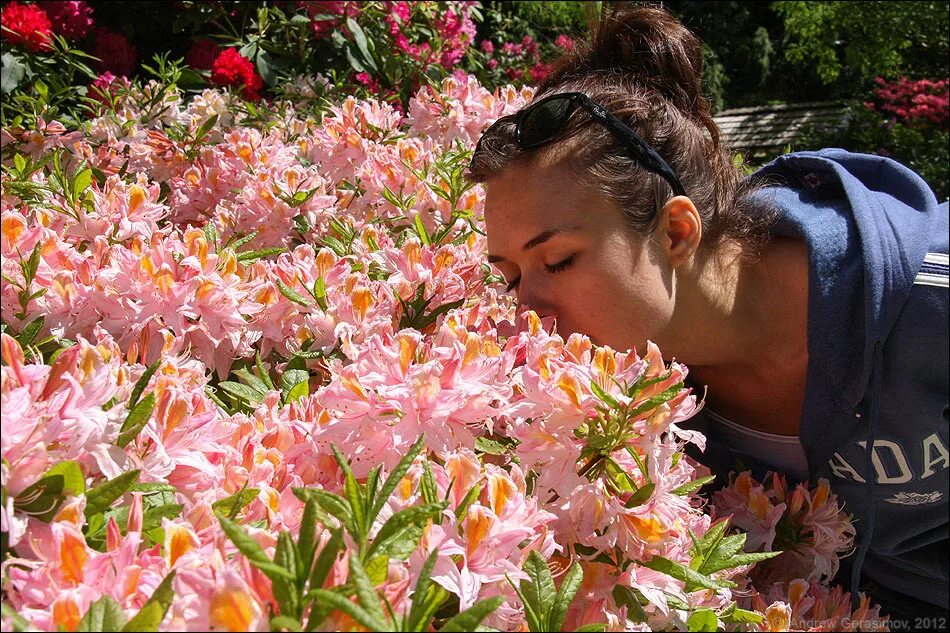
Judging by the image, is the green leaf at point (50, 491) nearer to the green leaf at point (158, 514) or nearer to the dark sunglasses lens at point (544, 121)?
the green leaf at point (158, 514)

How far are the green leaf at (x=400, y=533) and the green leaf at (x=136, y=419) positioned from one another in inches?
12.1

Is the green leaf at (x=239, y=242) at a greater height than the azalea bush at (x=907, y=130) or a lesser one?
greater

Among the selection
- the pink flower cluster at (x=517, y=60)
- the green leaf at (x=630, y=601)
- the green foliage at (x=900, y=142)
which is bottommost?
the green foliage at (x=900, y=142)

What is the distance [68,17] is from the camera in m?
3.68

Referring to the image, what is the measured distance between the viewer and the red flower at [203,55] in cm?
392

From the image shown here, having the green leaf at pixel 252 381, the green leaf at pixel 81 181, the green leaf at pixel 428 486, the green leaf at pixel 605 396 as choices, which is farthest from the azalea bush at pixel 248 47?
the green leaf at pixel 428 486

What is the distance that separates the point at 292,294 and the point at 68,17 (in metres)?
3.02

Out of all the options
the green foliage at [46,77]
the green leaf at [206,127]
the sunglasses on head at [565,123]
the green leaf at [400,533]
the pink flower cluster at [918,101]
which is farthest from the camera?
the pink flower cluster at [918,101]

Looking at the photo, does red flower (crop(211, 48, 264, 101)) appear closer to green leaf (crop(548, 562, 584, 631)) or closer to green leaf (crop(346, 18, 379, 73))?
green leaf (crop(346, 18, 379, 73))

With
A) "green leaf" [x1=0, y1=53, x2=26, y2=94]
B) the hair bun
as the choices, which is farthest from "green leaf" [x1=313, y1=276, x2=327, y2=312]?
"green leaf" [x1=0, y1=53, x2=26, y2=94]

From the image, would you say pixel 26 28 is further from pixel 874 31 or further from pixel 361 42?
pixel 874 31

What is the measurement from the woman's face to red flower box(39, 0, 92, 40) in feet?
9.38

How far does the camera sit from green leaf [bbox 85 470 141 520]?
823 millimetres

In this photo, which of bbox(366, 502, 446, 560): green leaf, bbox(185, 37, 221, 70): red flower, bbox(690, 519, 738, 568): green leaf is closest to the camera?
bbox(366, 502, 446, 560): green leaf
